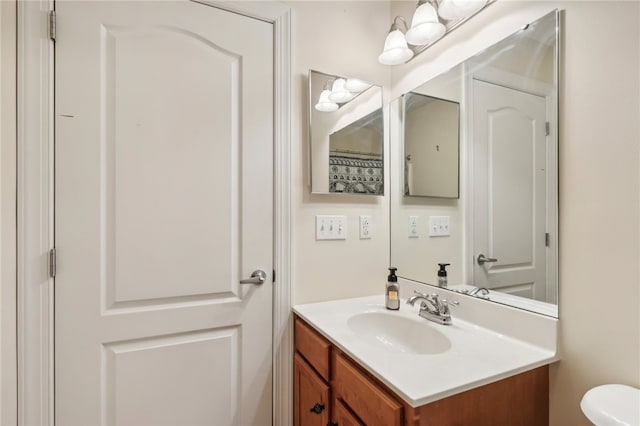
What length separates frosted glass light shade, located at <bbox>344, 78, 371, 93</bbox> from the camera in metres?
1.54

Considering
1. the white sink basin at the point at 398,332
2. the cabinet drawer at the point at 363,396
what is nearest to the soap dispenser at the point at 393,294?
the white sink basin at the point at 398,332

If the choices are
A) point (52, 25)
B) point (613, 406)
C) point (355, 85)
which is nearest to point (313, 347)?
point (613, 406)

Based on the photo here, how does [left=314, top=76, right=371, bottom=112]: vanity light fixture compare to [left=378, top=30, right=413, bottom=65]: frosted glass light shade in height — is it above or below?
below

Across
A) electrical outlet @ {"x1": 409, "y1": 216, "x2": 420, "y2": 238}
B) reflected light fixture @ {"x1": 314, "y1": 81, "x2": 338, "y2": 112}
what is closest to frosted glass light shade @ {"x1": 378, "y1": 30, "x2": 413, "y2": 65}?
reflected light fixture @ {"x1": 314, "y1": 81, "x2": 338, "y2": 112}

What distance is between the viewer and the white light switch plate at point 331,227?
1491mm

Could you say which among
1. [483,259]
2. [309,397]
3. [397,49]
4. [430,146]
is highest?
[397,49]

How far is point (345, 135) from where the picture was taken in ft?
5.02

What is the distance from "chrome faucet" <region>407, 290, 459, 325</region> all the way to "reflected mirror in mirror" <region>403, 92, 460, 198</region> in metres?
0.45

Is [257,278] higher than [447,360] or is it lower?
higher

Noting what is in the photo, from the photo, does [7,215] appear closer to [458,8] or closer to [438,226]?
[438,226]

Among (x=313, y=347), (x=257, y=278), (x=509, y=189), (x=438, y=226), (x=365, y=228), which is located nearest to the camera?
(x=509, y=189)

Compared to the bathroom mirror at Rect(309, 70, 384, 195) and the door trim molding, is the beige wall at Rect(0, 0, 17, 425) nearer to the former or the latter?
the door trim molding

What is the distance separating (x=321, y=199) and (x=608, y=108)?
1031 millimetres

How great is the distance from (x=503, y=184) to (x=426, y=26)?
72 cm
